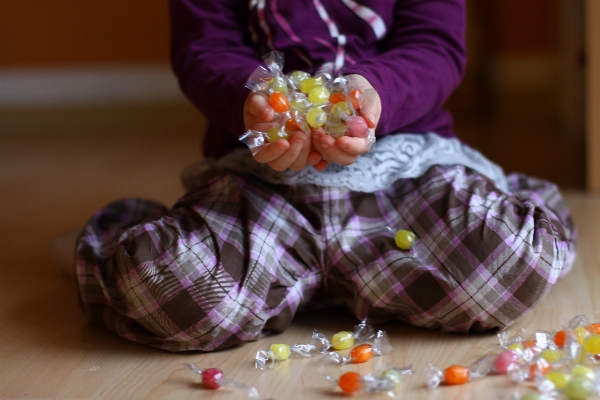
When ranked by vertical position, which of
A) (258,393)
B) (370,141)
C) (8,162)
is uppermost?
(370,141)

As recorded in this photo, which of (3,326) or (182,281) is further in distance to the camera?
(3,326)

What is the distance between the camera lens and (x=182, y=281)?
0.75 m

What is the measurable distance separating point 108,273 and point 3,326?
17cm

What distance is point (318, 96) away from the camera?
0.74 metres

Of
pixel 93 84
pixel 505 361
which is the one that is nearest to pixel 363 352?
pixel 505 361

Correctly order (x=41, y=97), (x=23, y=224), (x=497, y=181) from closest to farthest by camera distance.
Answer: (x=497, y=181)
(x=23, y=224)
(x=41, y=97)

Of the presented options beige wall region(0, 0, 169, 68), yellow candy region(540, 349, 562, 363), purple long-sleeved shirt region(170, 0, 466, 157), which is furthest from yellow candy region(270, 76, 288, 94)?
beige wall region(0, 0, 169, 68)

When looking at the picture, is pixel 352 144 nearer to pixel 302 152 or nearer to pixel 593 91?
pixel 302 152

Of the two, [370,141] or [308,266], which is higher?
[370,141]

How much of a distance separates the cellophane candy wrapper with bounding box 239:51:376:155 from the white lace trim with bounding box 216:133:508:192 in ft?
0.36

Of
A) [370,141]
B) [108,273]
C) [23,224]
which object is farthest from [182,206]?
[23,224]

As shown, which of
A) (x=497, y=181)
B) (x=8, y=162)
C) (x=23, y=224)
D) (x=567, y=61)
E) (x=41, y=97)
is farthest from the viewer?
(x=41, y=97)

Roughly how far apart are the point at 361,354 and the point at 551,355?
18 centimetres

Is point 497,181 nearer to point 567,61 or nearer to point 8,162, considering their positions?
point 567,61
